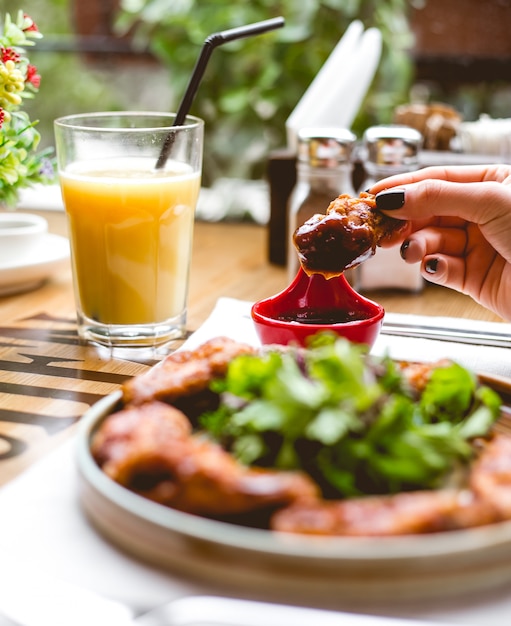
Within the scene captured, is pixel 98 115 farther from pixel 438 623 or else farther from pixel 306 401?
pixel 438 623

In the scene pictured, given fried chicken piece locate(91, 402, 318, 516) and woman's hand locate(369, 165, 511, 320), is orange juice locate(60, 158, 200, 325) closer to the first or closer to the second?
woman's hand locate(369, 165, 511, 320)

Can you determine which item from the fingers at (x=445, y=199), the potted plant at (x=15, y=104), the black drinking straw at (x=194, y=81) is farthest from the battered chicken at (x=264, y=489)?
the potted plant at (x=15, y=104)

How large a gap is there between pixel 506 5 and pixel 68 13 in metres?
1.91

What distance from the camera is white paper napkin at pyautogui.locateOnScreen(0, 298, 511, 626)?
0.66m

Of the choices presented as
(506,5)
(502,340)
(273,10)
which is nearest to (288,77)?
(273,10)

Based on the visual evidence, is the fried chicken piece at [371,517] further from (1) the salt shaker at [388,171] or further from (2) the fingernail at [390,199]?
(1) the salt shaker at [388,171]

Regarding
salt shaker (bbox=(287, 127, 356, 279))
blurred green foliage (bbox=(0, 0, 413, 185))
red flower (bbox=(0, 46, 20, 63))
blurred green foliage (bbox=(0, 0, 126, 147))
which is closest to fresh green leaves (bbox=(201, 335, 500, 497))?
red flower (bbox=(0, 46, 20, 63))

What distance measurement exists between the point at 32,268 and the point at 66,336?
0.29 meters

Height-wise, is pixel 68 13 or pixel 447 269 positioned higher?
pixel 68 13

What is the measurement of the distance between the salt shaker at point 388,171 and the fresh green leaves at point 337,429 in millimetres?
983

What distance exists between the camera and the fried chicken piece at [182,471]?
26.2 inches

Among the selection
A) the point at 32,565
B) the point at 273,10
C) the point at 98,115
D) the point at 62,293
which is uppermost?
the point at 273,10

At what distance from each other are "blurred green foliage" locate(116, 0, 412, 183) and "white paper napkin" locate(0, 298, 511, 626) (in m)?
2.08

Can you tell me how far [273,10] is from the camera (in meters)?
2.83
